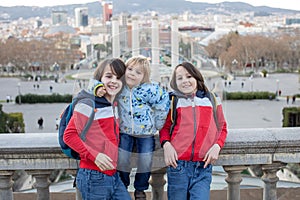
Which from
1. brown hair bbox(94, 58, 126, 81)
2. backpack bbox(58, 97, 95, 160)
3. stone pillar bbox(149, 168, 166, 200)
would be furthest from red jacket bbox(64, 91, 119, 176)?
stone pillar bbox(149, 168, 166, 200)

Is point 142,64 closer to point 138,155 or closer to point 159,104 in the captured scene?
point 159,104

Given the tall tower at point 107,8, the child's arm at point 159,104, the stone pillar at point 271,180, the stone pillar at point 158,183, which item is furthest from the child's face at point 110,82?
the tall tower at point 107,8

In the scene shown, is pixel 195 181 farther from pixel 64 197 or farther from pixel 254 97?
pixel 254 97

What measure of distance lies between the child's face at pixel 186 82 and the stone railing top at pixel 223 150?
32 centimetres

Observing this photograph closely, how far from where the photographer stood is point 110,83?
1993 mm

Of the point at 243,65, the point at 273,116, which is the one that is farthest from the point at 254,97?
the point at 243,65

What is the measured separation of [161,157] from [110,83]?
468mm

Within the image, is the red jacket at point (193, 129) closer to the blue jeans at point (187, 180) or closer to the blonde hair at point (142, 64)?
the blue jeans at point (187, 180)

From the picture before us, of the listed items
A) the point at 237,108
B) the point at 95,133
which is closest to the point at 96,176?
the point at 95,133

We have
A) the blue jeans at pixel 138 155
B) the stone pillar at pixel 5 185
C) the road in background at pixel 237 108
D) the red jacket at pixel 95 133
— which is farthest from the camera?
the road in background at pixel 237 108

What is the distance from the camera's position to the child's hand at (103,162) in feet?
6.41

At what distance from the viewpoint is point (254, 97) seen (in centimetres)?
2325

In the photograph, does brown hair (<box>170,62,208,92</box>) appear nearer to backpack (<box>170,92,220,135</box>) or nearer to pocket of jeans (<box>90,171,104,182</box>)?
backpack (<box>170,92,220,135</box>)

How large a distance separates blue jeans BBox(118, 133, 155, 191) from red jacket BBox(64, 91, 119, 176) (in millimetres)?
55
